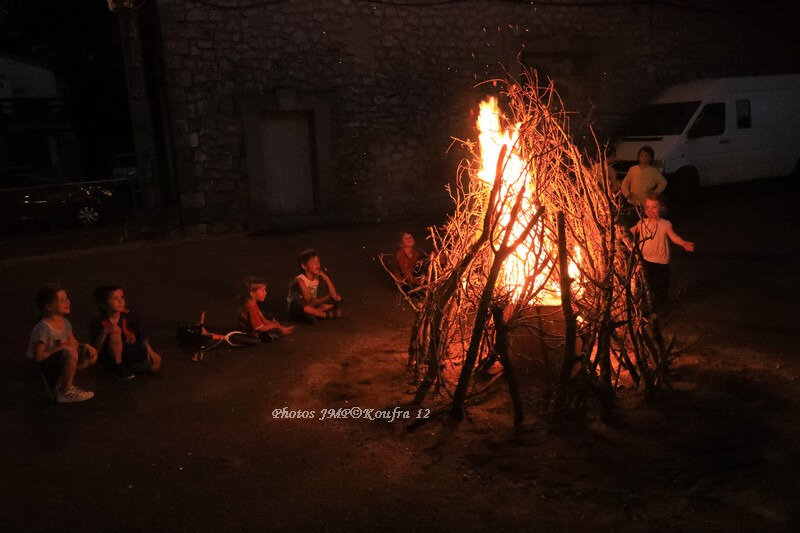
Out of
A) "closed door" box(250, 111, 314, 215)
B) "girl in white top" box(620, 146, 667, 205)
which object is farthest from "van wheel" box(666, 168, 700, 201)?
"closed door" box(250, 111, 314, 215)

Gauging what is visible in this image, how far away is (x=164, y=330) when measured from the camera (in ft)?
23.5

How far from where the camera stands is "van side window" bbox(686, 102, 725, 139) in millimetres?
12759

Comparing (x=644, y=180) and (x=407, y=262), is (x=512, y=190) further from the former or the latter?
(x=644, y=180)

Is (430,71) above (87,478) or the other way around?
above

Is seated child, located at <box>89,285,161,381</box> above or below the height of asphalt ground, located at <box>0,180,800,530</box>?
above

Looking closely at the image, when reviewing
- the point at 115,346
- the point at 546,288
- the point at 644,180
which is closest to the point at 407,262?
the point at 546,288

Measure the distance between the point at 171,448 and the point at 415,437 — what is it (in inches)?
64.3

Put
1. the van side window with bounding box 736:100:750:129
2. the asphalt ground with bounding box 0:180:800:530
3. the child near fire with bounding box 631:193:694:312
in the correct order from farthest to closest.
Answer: the van side window with bounding box 736:100:750:129 < the child near fire with bounding box 631:193:694:312 < the asphalt ground with bounding box 0:180:800:530

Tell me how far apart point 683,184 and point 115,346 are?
10.7 metres

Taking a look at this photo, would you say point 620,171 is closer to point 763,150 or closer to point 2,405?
point 763,150

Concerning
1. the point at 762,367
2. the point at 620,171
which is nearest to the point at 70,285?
the point at 762,367

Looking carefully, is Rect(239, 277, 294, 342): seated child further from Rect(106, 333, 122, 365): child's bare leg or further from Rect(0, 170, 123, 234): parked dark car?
Rect(0, 170, 123, 234): parked dark car

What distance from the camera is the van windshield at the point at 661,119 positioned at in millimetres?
12878

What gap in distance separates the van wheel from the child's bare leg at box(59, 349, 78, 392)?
10.7 m
